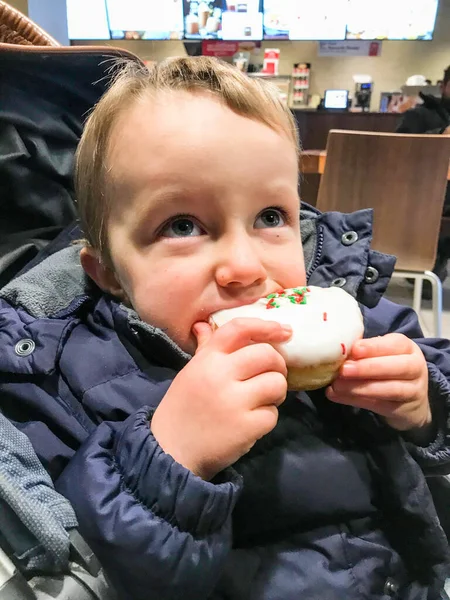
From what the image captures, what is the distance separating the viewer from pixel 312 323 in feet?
2.13

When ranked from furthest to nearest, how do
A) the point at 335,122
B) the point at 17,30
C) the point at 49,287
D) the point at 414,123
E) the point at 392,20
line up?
the point at 335,122, the point at 392,20, the point at 414,123, the point at 17,30, the point at 49,287

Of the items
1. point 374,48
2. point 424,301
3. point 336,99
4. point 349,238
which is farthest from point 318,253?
point 374,48

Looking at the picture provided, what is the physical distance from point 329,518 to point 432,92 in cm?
437

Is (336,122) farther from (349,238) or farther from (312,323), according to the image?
(312,323)

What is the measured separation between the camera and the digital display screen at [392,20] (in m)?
3.99

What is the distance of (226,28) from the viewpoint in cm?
419

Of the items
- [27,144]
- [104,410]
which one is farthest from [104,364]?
[27,144]

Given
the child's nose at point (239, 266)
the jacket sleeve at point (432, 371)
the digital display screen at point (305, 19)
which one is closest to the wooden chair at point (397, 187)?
the jacket sleeve at point (432, 371)

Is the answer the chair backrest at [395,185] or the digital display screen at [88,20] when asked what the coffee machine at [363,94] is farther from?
the chair backrest at [395,185]

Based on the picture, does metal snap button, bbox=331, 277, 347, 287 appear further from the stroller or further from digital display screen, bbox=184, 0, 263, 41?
digital display screen, bbox=184, 0, 263, 41

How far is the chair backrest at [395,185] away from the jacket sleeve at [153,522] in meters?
1.99

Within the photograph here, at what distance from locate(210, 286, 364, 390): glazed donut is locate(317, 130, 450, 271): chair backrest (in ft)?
5.80

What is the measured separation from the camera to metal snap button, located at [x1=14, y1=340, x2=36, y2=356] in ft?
2.46

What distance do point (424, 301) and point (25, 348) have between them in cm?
306
